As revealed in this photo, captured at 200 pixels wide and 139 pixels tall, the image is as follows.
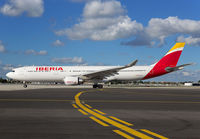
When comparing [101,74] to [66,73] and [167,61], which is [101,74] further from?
[167,61]

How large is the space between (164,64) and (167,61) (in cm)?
83

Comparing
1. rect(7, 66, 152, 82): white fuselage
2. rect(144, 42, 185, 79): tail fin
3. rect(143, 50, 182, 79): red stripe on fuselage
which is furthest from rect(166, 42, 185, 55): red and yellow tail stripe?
rect(7, 66, 152, 82): white fuselage

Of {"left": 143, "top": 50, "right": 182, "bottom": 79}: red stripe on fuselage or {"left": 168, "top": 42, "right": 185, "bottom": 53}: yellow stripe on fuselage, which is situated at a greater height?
{"left": 168, "top": 42, "right": 185, "bottom": 53}: yellow stripe on fuselage

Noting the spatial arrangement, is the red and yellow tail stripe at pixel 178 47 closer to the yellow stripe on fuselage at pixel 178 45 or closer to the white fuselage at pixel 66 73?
the yellow stripe on fuselage at pixel 178 45

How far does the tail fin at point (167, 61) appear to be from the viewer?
4338 cm

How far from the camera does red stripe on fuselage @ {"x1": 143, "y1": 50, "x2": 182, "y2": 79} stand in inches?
1706

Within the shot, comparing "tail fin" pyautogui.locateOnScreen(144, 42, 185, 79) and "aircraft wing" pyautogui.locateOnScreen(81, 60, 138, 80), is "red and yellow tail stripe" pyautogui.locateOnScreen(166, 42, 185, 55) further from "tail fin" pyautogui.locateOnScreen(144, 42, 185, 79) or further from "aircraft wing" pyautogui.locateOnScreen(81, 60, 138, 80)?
"aircraft wing" pyautogui.locateOnScreen(81, 60, 138, 80)

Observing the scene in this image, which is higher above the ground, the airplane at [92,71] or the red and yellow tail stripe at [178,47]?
the red and yellow tail stripe at [178,47]

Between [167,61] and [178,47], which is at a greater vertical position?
[178,47]

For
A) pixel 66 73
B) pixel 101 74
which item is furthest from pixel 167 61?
pixel 66 73

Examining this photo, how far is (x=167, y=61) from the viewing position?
44.0m

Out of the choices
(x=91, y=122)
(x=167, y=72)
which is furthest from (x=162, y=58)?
(x=91, y=122)

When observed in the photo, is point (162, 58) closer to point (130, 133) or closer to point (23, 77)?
point (23, 77)

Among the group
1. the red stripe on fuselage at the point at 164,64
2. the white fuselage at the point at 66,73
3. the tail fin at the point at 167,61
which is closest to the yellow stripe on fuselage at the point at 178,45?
the tail fin at the point at 167,61
